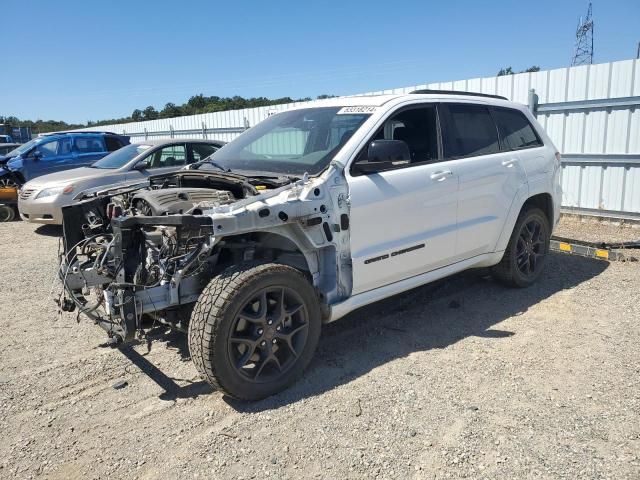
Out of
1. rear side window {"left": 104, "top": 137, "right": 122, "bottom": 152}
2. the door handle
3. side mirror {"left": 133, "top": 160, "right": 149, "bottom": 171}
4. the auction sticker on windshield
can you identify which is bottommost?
side mirror {"left": 133, "top": 160, "right": 149, "bottom": 171}

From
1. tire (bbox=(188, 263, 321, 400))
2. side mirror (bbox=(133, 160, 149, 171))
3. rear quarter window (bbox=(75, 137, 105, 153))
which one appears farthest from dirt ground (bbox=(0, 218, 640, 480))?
rear quarter window (bbox=(75, 137, 105, 153))

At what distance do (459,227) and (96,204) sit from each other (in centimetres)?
306

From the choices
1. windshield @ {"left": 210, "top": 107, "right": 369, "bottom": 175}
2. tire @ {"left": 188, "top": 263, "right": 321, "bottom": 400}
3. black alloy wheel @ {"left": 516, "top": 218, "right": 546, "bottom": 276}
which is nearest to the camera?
tire @ {"left": 188, "top": 263, "right": 321, "bottom": 400}

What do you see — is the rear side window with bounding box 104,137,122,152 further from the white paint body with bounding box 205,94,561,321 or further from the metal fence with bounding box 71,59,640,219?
the white paint body with bounding box 205,94,561,321

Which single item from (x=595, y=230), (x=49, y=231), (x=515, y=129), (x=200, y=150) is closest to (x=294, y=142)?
(x=515, y=129)

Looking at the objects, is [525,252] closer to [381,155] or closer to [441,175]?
[441,175]

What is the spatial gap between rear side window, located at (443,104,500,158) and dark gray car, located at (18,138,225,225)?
16.2 ft

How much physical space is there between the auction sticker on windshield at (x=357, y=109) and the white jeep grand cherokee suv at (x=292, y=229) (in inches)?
0.9

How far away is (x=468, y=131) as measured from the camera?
15.6ft

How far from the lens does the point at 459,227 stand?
14.8ft

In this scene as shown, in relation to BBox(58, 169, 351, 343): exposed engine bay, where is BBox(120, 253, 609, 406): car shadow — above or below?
below

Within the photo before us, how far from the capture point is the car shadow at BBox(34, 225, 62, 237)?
9422 millimetres

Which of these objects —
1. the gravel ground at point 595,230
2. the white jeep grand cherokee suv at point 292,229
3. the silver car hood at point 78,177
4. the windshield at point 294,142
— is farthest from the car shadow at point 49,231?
the gravel ground at point 595,230

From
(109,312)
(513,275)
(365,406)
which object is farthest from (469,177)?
(109,312)
